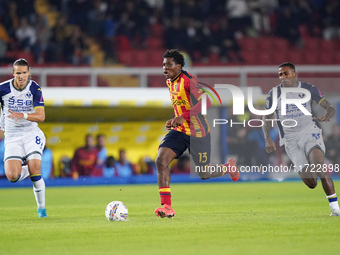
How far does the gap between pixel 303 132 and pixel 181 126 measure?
162 centimetres

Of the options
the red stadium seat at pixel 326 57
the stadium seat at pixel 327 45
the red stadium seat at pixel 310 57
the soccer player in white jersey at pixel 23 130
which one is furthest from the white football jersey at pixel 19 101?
the stadium seat at pixel 327 45

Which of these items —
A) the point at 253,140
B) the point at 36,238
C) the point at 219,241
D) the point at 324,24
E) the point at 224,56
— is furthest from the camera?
the point at 324,24

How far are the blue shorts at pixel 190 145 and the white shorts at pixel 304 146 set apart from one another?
3.77 feet

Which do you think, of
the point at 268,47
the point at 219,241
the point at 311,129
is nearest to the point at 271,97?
the point at 311,129

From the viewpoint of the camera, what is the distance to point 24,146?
776 cm

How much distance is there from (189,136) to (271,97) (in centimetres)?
128

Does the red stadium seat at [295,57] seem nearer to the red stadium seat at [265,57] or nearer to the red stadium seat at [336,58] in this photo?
the red stadium seat at [265,57]

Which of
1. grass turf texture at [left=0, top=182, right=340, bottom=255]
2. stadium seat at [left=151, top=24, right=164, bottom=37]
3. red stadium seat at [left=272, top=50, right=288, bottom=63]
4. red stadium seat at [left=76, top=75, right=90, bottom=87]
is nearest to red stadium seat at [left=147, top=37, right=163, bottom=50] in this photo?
stadium seat at [left=151, top=24, right=164, bottom=37]

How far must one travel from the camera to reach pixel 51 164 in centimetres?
1616

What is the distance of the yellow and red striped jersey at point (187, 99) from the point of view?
292 inches

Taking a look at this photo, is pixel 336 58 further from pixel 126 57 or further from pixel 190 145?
pixel 190 145

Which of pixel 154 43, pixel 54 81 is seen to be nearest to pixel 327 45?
pixel 154 43

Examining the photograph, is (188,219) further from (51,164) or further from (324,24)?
(324,24)

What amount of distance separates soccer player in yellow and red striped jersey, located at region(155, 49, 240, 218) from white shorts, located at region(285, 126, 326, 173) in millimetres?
1157
